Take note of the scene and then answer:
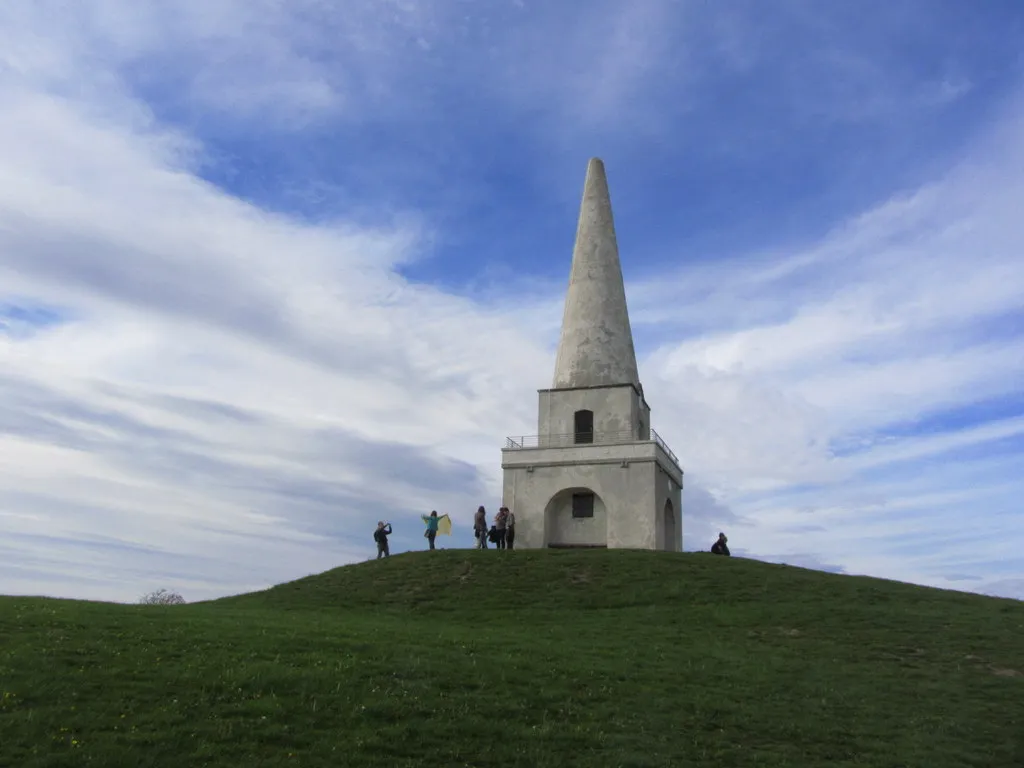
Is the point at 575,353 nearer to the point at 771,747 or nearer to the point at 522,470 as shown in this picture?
the point at 522,470

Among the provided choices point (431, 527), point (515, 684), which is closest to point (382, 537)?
point (431, 527)

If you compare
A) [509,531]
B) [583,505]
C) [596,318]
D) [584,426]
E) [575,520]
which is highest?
[596,318]

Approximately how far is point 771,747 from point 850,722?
181 centimetres

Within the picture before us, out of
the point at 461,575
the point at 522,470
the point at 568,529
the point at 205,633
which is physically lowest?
the point at 205,633

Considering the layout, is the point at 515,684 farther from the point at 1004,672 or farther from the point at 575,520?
the point at 575,520

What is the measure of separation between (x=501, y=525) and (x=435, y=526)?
2234 millimetres

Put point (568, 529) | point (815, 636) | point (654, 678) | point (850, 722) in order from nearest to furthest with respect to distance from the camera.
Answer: point (850, 722) → point (654, 678) → point (815, 636) → point (568, 529)

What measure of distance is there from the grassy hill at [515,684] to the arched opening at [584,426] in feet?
38.8

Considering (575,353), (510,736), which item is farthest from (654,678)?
(575,353)

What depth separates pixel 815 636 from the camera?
18281mm

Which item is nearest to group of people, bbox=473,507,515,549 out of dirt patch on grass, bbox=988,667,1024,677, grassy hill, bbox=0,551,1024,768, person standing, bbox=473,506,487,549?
person standing, bbox=473,506,487,549

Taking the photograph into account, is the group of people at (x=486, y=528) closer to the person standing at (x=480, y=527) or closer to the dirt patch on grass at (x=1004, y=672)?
the person standing at (x=480, y=527)

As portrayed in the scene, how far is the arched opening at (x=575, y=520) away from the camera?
31.8m

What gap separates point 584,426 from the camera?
108ft
